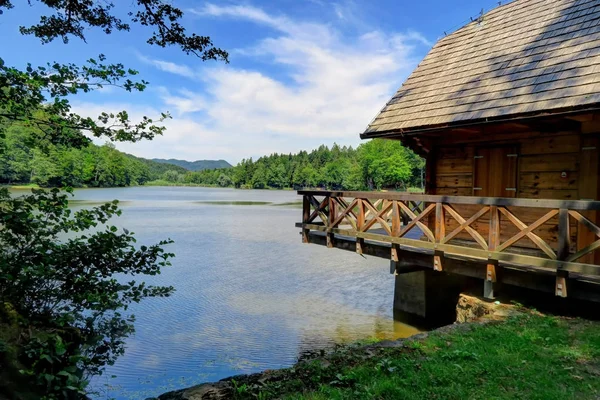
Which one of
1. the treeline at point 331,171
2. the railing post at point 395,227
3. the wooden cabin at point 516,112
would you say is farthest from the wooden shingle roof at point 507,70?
the treeline at point 331,171

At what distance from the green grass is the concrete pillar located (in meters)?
3.76

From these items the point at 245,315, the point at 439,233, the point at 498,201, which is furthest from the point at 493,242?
the point at 245,315

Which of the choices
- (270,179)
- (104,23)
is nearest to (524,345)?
(104,23)

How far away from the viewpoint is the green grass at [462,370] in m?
3.67

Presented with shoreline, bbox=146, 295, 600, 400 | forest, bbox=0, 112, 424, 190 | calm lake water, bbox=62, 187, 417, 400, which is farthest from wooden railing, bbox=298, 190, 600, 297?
forest, bbox=0, 112, 424, 190

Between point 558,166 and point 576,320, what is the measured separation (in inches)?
116

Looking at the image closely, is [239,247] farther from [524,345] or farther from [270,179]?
[270,179]

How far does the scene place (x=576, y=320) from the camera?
5641 mm

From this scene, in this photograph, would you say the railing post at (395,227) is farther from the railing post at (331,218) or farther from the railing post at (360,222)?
the railing post at (331,218)

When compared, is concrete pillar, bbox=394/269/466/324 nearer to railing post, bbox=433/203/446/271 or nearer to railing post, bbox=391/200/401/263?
railing post, bbox=391/200/401/263

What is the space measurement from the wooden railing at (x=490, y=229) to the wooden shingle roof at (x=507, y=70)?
1.80 m

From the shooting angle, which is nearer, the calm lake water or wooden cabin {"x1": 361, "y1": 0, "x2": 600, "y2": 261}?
wooden cabin {"x1": 361, "y1": 0, "x2": 600, "y2": 261}

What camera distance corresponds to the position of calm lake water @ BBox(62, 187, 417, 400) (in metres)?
7.30

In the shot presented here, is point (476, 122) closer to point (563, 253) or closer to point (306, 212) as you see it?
point (563, 253)
